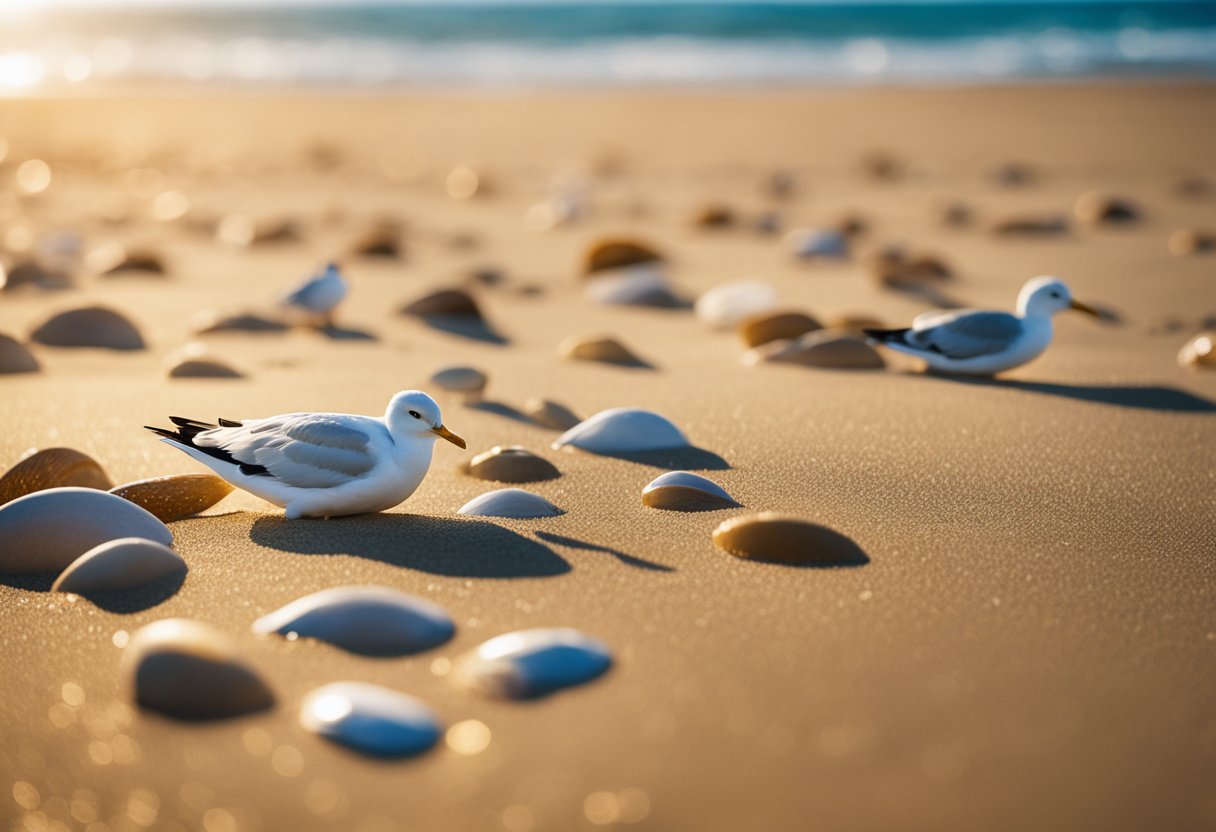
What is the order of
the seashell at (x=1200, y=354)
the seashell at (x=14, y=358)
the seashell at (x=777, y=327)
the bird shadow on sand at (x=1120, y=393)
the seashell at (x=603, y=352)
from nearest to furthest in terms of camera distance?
the bird shadow on sand at (x=1120, y=393)
the seashell at (x=14, y=358)
the seashell at (x=1200, y=354)
the seashell at (x=603, y=352)
the seashell at (x=777, y=327)

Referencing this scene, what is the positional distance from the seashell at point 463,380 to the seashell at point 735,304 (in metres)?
1.51

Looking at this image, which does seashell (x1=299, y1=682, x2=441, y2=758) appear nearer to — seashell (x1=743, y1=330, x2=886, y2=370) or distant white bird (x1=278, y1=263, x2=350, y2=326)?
seashell (x1=743, y1=330, x2=886, y2=370)

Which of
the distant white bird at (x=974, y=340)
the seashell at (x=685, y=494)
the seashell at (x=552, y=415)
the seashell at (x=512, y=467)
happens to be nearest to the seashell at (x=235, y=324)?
the seashell at (x=552, y=415)

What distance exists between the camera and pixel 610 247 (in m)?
6.62

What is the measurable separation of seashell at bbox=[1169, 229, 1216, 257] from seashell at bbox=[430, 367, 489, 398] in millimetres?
4326

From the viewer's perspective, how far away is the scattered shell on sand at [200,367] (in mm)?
4398

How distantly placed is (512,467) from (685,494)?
1.74 ft

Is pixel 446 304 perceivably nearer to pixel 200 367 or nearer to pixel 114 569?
pixel 200 367

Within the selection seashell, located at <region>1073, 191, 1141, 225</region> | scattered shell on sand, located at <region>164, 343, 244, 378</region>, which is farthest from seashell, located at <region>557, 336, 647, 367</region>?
seashell, located at <region>1073, 191, 1141, 225</region>

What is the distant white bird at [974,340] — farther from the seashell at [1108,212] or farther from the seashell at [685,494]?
the seashell at [1108,212]

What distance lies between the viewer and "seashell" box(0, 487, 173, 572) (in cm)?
265

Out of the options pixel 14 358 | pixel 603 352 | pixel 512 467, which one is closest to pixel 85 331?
pixel 14 358

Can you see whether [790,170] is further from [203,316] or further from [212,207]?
[203,316]

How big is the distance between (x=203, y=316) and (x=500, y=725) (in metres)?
3.89
